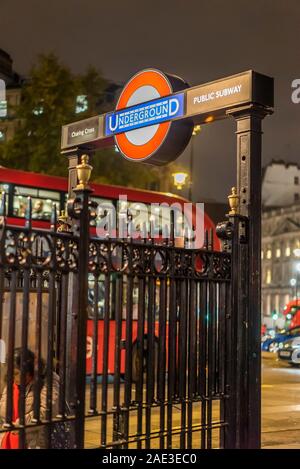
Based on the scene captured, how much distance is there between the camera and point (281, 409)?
43.9 ft

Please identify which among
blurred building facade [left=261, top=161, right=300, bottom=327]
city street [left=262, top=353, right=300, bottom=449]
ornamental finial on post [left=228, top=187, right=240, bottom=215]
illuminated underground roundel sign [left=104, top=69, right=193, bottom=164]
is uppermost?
blurred building facade [left=261, top=161, right=300, bottom=327]

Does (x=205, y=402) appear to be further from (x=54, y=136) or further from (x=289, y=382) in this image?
(x=54, y=136)

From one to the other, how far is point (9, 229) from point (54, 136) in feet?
83.2

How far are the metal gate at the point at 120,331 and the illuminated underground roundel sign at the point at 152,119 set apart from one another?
981 millimetres

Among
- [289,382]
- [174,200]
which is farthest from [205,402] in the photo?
[289,382]

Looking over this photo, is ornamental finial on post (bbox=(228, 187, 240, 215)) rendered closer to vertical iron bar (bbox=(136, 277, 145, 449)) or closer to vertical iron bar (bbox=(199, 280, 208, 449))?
vertical iron bar (bbox=(199, 280, 208, 449))

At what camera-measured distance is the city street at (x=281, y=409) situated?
9.66 m

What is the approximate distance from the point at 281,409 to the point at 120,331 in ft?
29.1

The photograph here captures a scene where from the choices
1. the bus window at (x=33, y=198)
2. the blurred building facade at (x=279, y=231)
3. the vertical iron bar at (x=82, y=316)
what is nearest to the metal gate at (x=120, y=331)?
the vertical iron bar at (x=82, y=316)

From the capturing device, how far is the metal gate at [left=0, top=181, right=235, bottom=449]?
15.9 feet

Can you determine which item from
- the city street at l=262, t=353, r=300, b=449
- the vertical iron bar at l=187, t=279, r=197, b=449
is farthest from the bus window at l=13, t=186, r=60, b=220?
the vertical iron bar at l=187, t=279, r=197, b=449

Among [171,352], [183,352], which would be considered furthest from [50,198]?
[171,352]
